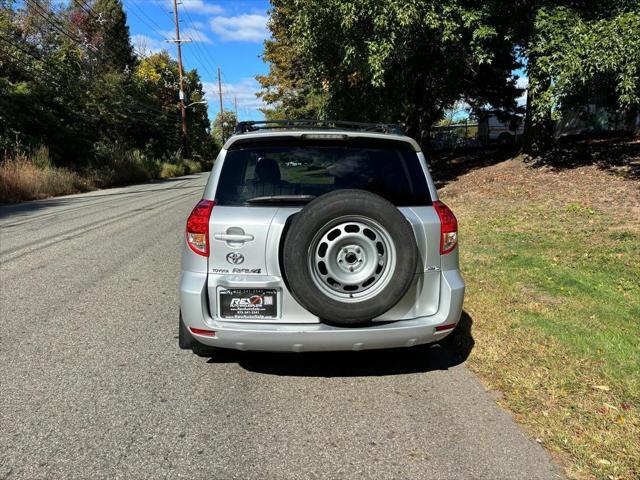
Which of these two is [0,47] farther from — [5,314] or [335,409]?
[335,409]

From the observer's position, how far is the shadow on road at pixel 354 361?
379cm

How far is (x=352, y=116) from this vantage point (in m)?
17.6

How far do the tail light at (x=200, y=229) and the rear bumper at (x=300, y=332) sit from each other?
0.17 metres

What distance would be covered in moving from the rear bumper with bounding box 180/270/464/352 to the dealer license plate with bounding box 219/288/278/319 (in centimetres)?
7

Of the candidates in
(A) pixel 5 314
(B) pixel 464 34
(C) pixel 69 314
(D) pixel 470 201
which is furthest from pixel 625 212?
(A) pixel 5 314

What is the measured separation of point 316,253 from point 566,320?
2.66 meters

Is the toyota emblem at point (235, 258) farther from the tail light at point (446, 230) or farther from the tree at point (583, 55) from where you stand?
the tree at point (583, 55)

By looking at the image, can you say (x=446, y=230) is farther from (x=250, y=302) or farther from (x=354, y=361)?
(x=250, y=302)

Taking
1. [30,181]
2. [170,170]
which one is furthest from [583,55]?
[170,170]

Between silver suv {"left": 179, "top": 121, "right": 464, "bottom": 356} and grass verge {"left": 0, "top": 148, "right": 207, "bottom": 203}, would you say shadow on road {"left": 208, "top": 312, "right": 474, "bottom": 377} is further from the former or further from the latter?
grass verge {"left": 0, "top": 148, "right": 207, "bottom": 203}

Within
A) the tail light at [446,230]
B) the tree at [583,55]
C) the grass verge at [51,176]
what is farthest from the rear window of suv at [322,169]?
the grass verge at [51,176]

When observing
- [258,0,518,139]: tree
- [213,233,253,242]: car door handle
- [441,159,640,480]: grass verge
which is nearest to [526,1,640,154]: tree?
[258,0,518,139]: tree

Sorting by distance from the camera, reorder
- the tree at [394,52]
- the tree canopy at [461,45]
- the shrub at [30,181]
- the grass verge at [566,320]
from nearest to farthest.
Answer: the grass verge at [566,320] < the tree canopy at [461,45] < the tree at [394,52] < the shrub at [30,181]

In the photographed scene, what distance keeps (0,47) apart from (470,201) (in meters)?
Answer: 26.3
